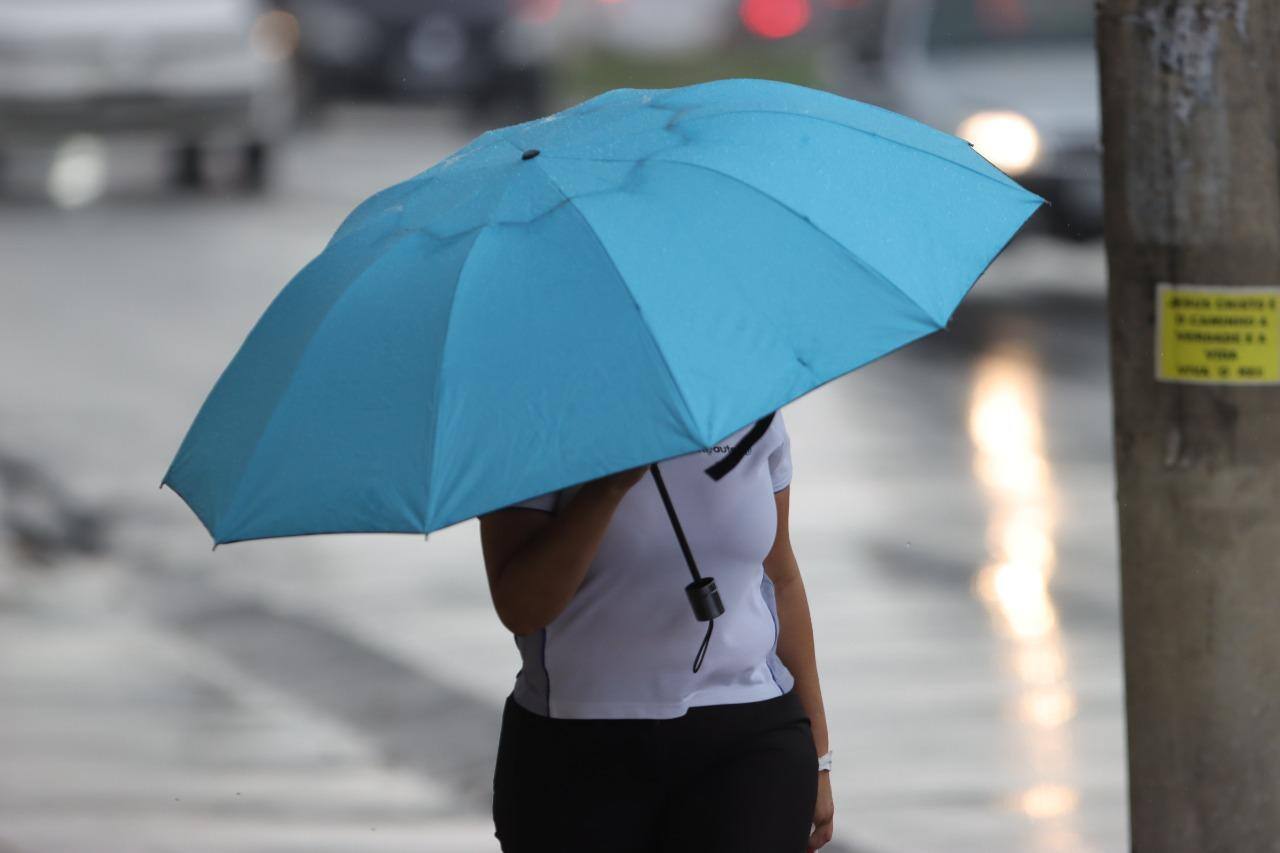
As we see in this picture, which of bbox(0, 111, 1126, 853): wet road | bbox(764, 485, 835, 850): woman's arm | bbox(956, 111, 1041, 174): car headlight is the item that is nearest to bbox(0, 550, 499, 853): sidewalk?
bbox(0, 111, 1126, 853): wet road

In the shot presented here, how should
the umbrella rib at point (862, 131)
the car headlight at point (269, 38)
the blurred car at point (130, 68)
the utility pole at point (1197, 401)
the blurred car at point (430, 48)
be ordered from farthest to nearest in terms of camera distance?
the blurred car at point (430, 48) < the car headlight at point (269, 38) < the blurred car at point (130, 68) < the utility pole at point (1197, 401) < the umbrella rib at point (862, 131)

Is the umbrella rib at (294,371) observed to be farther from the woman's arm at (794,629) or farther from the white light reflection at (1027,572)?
the white light reflection at (1027,572)

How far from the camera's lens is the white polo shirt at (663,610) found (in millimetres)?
2785

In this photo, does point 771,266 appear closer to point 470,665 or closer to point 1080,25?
point 470,665

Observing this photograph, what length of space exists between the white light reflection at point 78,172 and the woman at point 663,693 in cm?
1508

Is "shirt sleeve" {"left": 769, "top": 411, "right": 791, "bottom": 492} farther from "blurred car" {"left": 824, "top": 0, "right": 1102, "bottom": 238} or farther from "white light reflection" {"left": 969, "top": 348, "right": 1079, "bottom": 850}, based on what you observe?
"blurred car" {"left": 824, "top": 0, "right": 1102, "bottom": 238}

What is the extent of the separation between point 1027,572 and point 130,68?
11274 mm

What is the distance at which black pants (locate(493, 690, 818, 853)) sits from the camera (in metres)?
2.80

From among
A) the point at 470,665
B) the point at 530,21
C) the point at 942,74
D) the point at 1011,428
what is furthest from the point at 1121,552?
the point at 530,21

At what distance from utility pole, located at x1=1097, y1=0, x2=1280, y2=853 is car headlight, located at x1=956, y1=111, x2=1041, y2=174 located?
9099 mm

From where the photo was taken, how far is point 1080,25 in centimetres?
1379

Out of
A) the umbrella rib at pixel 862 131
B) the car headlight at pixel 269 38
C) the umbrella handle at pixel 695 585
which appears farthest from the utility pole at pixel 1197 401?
the car headlight at pixel 269 38

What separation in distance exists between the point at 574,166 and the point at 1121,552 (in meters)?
1.48

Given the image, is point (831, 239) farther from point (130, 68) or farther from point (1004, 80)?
point (130, 68)
